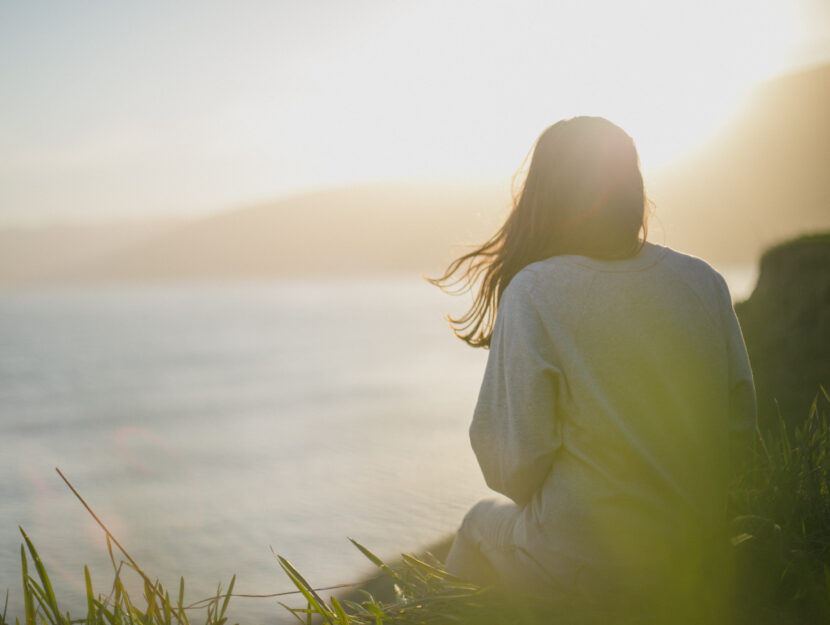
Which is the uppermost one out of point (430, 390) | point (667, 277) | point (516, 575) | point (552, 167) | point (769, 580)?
point (552, 167)

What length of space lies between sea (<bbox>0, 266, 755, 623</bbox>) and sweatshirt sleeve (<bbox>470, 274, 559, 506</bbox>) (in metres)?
0.86

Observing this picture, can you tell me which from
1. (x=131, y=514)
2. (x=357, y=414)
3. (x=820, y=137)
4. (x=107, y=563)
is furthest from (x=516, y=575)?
(x=820, y=137)

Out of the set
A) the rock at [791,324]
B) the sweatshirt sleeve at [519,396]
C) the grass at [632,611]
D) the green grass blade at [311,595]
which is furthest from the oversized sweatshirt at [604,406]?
the rock at [791,324]

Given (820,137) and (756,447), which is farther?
(820,137)

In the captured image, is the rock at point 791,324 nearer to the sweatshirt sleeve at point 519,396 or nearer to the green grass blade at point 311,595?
the sweatshirt sleeve at point 519,396

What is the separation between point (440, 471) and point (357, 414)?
326 cm

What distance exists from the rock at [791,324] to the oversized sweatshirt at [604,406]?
8.88 ft

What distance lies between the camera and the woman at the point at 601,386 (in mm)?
1655

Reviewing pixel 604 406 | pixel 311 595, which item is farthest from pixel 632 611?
pixel 311 595

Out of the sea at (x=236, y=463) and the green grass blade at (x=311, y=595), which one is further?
the sea at (x=236, y=463)

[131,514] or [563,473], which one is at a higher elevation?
[563,473]

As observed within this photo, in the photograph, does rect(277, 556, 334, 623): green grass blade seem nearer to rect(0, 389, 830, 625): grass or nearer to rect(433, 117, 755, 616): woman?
rect(0, 389, 830, 625): grass

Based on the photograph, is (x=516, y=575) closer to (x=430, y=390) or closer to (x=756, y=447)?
(x=756, y=447)

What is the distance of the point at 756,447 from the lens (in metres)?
3.01
